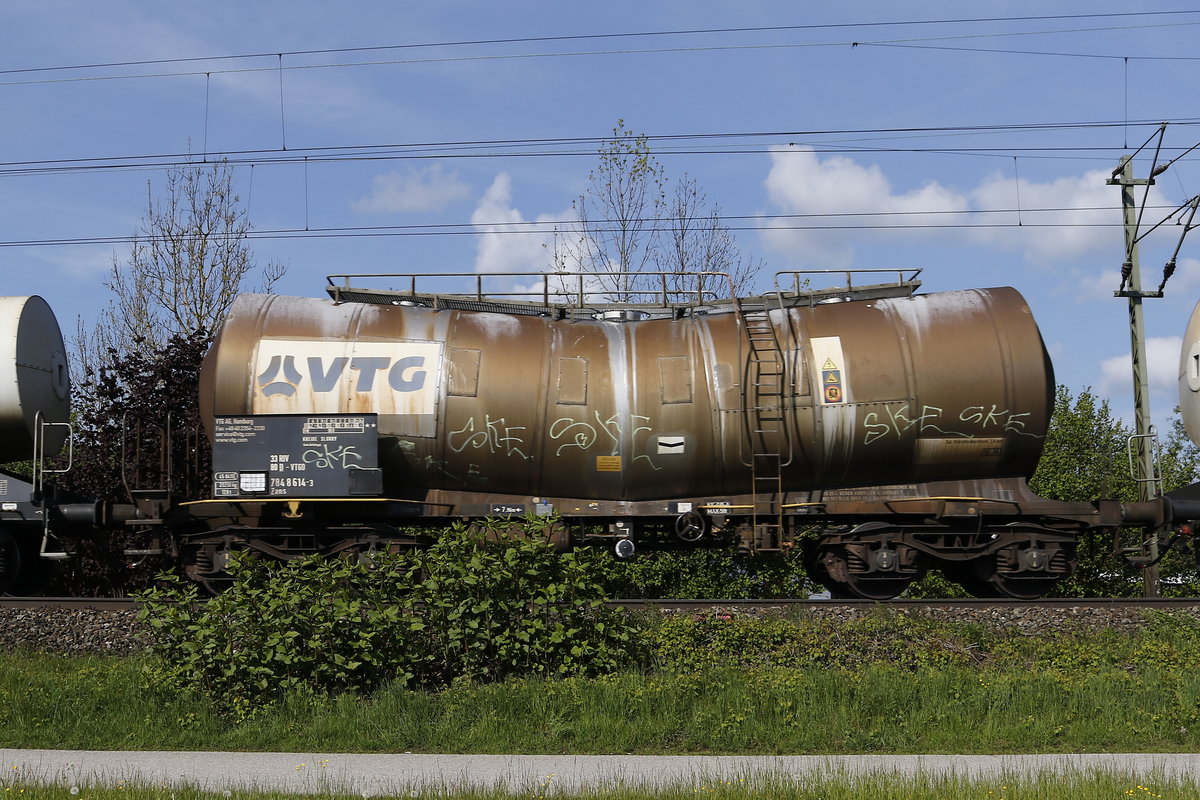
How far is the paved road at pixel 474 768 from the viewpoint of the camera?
729 centimetres

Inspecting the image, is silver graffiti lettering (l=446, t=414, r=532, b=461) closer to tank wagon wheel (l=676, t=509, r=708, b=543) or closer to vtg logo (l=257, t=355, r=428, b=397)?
vtg logo (l=257, t=355, r=428, b=397)

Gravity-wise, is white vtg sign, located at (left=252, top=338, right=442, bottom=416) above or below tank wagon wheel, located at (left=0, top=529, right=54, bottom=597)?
above

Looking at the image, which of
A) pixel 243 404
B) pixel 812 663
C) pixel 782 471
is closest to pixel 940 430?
pixel 782 471

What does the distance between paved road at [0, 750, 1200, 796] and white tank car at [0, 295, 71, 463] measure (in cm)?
795

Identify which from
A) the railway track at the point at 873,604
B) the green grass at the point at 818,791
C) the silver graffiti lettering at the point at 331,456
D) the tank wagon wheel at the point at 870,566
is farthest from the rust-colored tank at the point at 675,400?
the green grass at the point at 818,791

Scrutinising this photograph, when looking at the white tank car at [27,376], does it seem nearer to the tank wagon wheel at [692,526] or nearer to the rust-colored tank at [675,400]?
the rust-colored tank at [675,400]

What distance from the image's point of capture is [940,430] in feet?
45.1

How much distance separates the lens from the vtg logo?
13797 mm

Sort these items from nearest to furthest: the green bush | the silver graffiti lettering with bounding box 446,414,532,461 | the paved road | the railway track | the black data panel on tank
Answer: the paved road < the green bush < the railway track < the black data panel on tank < the silver graffiti lettering with bounding box 446,414,532,461

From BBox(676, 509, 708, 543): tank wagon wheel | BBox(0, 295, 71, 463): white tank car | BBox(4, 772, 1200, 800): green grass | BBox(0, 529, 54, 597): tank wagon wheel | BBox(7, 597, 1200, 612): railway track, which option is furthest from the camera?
BBox(0, 295, 71, 463): white tank car

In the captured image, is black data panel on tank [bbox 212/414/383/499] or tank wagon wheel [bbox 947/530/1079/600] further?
tank wagon wheel [bbox 947/530/1079/600]

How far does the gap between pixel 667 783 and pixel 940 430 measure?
7982 mm

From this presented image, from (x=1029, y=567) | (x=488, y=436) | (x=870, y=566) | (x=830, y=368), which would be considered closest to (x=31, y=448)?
(x=488, y=436)

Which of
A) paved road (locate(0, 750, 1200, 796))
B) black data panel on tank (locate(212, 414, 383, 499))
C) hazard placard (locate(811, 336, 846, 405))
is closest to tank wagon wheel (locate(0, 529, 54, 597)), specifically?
black data panel on tank (locate(212, 414, 383, 499))
